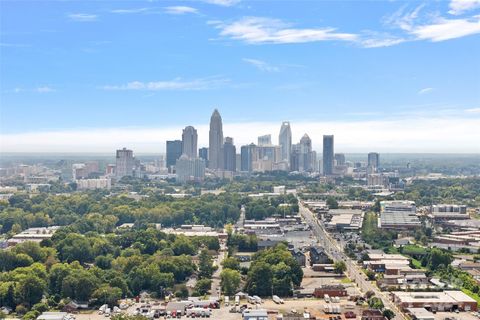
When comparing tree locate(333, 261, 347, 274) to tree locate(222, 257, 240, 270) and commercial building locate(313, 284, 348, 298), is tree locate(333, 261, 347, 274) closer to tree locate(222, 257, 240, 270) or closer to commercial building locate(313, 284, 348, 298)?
commercial building locate(313, 284, 348, 298)

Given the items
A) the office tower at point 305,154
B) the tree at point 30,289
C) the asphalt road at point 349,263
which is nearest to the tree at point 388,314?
the asphalt road at point 349,263

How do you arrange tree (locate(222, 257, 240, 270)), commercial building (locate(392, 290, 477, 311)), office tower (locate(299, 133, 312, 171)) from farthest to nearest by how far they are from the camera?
office tower (locate(299, 133, 312, 171)), tree (locate(222, 257, 240, 270)), commercial building (locate(392, 290, 477, 311))

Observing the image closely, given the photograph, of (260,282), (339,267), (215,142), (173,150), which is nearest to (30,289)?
(260,282)

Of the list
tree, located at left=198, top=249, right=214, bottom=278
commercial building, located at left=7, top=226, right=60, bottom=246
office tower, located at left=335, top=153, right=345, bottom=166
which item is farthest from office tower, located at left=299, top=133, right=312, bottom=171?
tree, located at left=198, top=249, right=214, bottom=278

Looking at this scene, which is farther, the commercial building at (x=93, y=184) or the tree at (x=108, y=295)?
the commercial building at (x=93, y=184)

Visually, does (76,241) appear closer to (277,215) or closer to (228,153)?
(277,215)

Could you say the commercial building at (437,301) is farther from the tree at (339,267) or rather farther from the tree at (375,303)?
the tree at (339,267)
